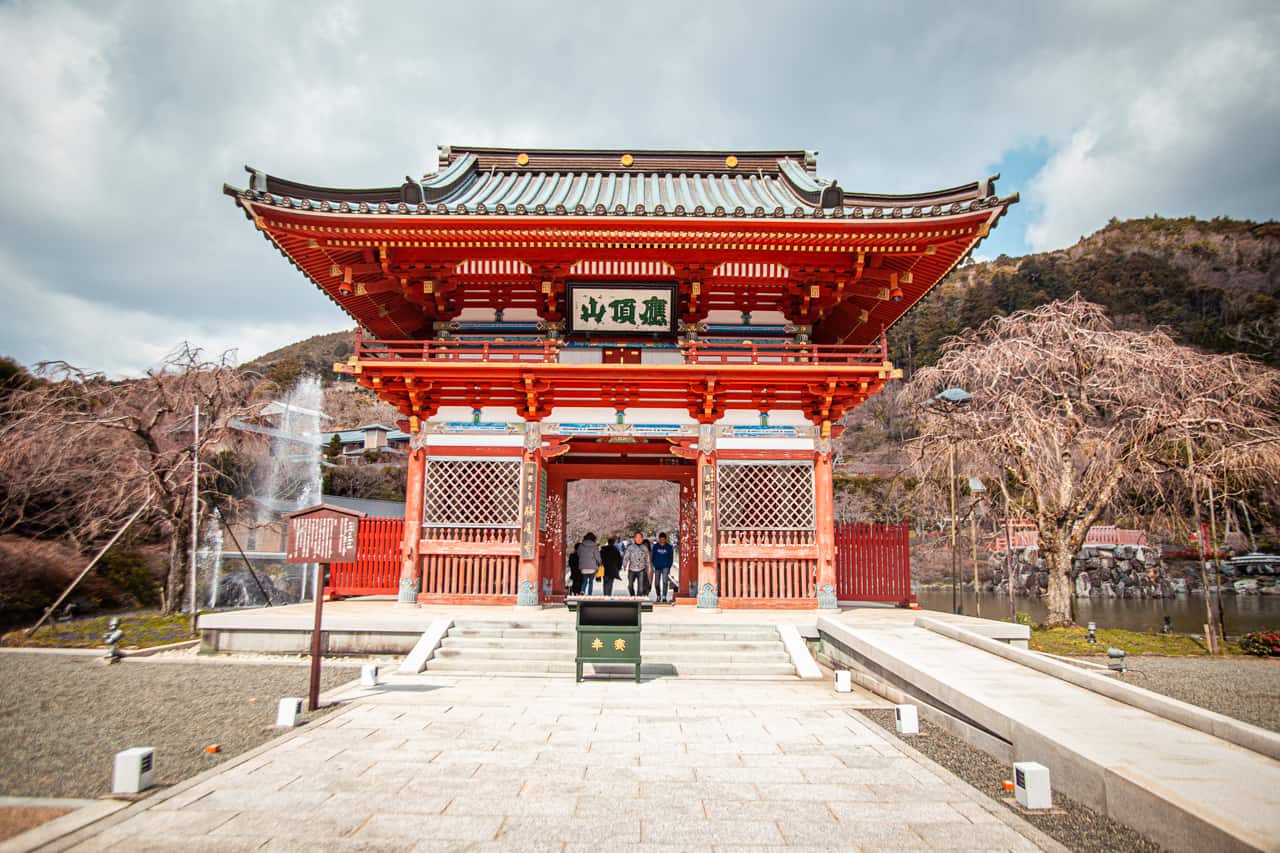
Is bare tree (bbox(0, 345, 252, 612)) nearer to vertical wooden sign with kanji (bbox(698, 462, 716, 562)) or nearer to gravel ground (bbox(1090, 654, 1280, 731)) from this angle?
vertical wooden sign with kanji (bbox(698, 462, 716, 562))

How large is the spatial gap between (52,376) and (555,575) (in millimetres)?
11270

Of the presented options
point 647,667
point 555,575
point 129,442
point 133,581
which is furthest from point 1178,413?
point 133,581

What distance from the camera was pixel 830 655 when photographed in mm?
10641

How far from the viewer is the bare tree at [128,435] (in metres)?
13.6

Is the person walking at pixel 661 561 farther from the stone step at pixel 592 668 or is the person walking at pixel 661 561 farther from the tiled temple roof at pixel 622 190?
the tiled temple roof at pixel 622 190

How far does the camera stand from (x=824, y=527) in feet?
41.7

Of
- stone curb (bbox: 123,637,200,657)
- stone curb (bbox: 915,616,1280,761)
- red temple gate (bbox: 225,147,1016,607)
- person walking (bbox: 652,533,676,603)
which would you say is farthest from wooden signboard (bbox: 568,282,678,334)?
stone curb (bbox: 123,637,200,657)

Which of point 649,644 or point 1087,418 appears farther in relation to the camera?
point 1087,418

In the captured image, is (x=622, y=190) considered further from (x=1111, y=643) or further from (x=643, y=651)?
(x=1111, y=643)

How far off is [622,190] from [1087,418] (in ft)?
40.7

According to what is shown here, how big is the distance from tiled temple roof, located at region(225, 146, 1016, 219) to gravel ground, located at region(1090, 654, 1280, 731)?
7.67 m

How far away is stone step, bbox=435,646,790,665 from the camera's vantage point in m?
9.68

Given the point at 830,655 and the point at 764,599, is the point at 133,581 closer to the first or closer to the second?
the point at 764,599

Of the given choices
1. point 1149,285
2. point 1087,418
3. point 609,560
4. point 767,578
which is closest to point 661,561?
point 609,560
